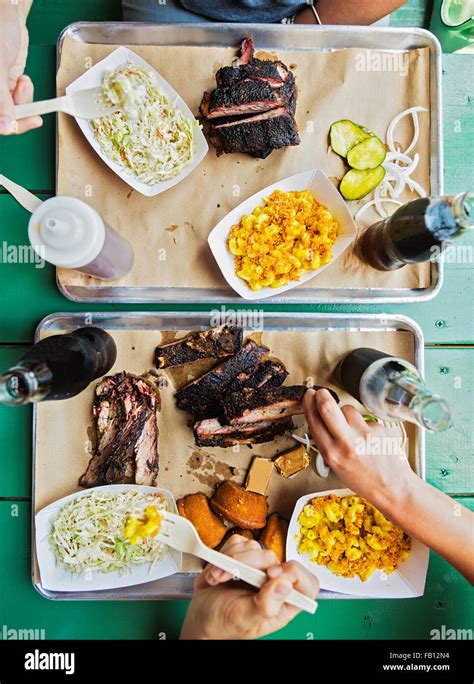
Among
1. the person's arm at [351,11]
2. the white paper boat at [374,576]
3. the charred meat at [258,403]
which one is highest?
the person's arm at [351,11]

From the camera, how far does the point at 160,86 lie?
5.66ft

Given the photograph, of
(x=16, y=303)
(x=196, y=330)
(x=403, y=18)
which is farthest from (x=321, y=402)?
(x=403, y=18)

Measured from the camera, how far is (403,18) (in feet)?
6.74

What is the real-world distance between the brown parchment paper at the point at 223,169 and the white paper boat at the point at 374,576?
0.80 meters

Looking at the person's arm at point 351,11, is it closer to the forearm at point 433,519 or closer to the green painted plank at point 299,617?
the forearm at point 433,519

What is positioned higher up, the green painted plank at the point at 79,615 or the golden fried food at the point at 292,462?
the golden fried food at the point at 292,462

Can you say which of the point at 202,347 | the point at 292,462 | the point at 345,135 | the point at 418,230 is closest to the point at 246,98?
the point at 345,135

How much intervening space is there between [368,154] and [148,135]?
2.36 feet

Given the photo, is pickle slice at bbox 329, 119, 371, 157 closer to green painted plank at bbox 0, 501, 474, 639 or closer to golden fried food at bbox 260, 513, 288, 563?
golden fried food at bbox 260, 513, 288, 563

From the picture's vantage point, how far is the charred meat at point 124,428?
1.75 meters

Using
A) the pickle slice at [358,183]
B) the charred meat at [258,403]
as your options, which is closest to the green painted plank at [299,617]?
the charred meat at [258,403]

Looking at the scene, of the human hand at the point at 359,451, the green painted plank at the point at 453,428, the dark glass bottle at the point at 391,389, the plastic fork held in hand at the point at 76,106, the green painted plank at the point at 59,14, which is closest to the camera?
the dark glass bottle at the point at 391,389

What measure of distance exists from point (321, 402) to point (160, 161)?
91 centimetres

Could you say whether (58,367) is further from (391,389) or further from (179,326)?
(391,389)
